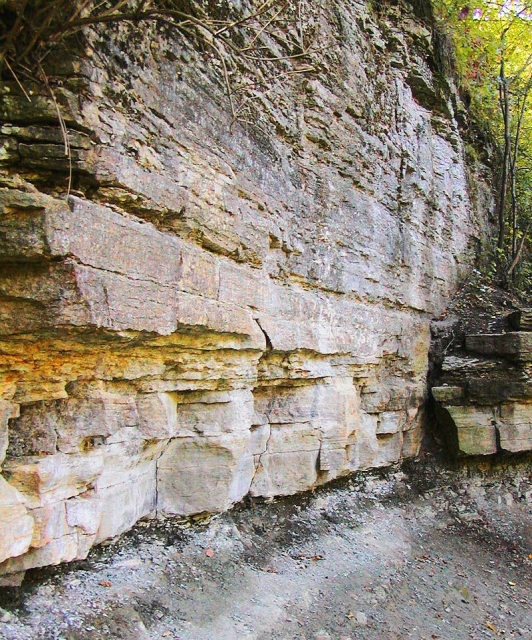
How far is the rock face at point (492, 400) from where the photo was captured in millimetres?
7969

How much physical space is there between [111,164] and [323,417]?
4.09 m

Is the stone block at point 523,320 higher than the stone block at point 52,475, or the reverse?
the stone block at point 523,320

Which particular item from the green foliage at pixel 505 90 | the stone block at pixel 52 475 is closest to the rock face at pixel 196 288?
the stone block at pixel 52 475

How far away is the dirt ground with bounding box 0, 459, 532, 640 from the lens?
4.21 meters

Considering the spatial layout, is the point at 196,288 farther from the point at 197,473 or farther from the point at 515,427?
the point at 515,427

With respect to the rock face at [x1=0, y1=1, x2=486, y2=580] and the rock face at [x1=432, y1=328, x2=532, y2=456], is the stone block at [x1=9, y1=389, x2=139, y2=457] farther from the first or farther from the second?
the rock face at [x1=432, y1=328, x2=532, y2=456]

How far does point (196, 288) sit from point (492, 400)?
5598mm

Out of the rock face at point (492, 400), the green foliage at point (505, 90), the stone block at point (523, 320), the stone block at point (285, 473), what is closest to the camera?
the stone block at point (285, 473)

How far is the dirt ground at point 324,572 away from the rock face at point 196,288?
12.6 inches

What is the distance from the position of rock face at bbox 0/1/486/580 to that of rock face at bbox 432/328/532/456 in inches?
26.2

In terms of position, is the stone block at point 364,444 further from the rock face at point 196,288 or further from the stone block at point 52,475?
the stone block at point 52,475

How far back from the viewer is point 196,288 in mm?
4598

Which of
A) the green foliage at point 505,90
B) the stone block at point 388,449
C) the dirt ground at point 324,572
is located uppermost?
the green foliage at point 505,90

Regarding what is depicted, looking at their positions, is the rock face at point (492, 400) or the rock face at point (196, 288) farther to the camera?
the rock face at point (492, 400)
